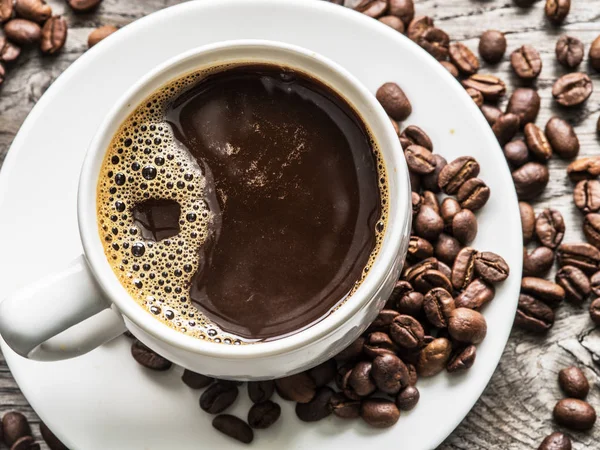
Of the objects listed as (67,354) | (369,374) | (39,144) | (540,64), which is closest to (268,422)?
(369,374)

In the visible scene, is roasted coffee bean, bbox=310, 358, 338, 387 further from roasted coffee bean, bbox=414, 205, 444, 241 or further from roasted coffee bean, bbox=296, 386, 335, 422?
roasted coffee bean, bbox=414, 205, 444, 241

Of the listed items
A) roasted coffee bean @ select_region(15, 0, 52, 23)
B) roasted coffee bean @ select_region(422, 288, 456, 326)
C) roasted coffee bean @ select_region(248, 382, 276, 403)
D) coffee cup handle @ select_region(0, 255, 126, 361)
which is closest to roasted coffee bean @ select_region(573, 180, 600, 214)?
roasted coffee bean @ select_region(422, 288, 456, 326)

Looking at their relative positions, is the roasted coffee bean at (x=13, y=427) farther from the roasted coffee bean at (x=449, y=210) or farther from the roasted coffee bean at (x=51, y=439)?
the roasted coffee bean at (x=449, y=210)

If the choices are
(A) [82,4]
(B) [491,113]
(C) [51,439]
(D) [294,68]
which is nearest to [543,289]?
(B) [491,113]

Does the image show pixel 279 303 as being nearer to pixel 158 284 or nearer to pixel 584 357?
pixel 158 284

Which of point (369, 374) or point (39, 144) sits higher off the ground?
point (39, 144)
